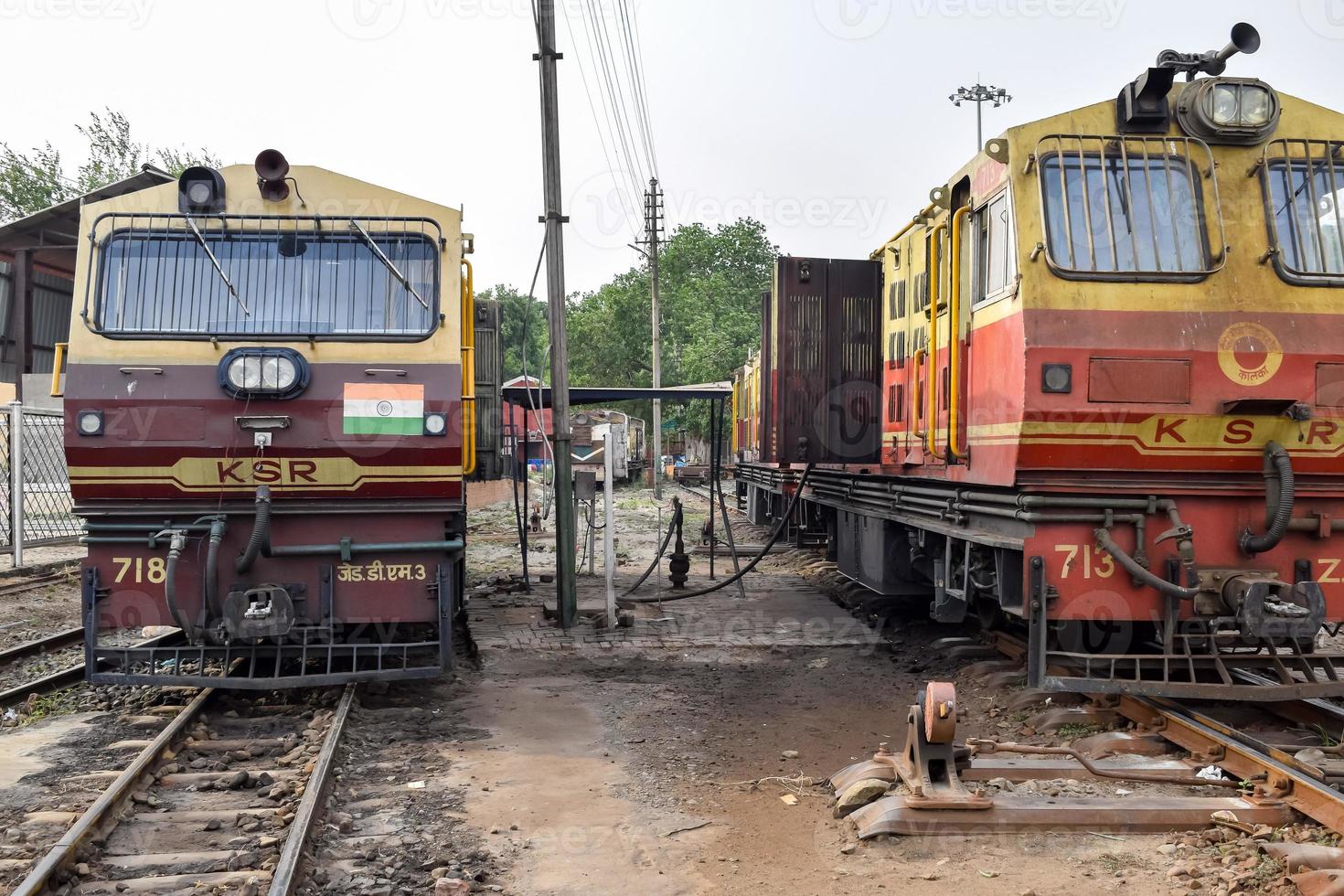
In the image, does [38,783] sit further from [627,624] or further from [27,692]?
[627,624]

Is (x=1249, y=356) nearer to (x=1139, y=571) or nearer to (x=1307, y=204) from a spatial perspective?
(x=1307, y=204)

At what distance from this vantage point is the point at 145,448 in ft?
20.9

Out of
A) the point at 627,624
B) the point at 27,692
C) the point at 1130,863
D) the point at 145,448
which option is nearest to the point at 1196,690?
the point at 1130,863

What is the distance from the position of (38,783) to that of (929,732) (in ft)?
14.4

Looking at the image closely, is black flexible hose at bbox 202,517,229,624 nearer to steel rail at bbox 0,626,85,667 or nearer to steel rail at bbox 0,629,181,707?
steel rail at bbox 0,629,181,707

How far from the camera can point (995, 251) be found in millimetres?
6594

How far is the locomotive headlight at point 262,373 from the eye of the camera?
638 cm

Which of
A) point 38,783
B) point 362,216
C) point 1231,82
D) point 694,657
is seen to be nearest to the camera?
point 38,783

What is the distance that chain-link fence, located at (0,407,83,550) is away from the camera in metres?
14.5

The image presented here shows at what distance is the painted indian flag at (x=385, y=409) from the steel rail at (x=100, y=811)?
1982mm

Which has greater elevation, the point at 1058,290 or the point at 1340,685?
the point at 1058,290

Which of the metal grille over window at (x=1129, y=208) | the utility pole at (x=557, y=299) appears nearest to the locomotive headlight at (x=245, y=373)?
the utility pole at (x=557, y=299)

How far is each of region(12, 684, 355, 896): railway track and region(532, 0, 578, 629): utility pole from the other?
3.69 metres

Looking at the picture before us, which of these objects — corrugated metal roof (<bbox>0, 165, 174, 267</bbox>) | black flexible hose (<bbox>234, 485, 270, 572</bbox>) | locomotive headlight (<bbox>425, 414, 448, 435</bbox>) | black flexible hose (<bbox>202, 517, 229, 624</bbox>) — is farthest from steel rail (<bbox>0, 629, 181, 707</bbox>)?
corrugated metal roof (<bbox>0, 165, 174, 267</bbox>)
